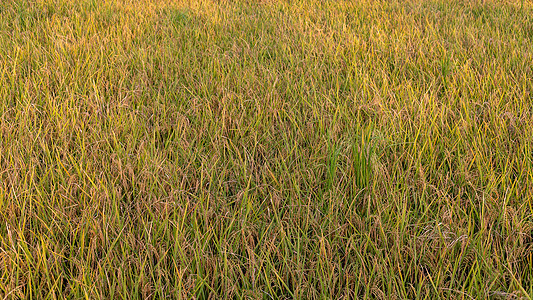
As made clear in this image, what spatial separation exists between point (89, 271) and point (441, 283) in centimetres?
84

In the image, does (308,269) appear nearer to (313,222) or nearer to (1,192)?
(313,222)

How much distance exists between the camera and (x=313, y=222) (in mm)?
1237

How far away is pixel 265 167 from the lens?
1.45 m

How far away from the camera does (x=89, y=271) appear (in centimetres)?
104

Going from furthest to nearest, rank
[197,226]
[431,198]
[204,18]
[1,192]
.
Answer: [204,18]
[431,198]
[1,192]
[197,226]

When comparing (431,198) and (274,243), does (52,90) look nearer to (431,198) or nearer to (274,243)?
(274,243)

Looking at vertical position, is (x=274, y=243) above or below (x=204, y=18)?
below

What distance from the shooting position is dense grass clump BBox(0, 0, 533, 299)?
3.52 feet

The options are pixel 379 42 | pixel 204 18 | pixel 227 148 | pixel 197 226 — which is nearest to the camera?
pixel 197 226

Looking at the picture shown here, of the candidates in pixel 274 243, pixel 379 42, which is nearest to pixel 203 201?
pixel 274 243

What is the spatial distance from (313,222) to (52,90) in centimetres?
156

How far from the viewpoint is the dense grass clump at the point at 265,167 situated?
1074 millimetres

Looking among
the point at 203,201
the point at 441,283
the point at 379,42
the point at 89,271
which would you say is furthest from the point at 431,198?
the point at 379,42

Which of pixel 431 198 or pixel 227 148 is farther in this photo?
pixel 227 148
